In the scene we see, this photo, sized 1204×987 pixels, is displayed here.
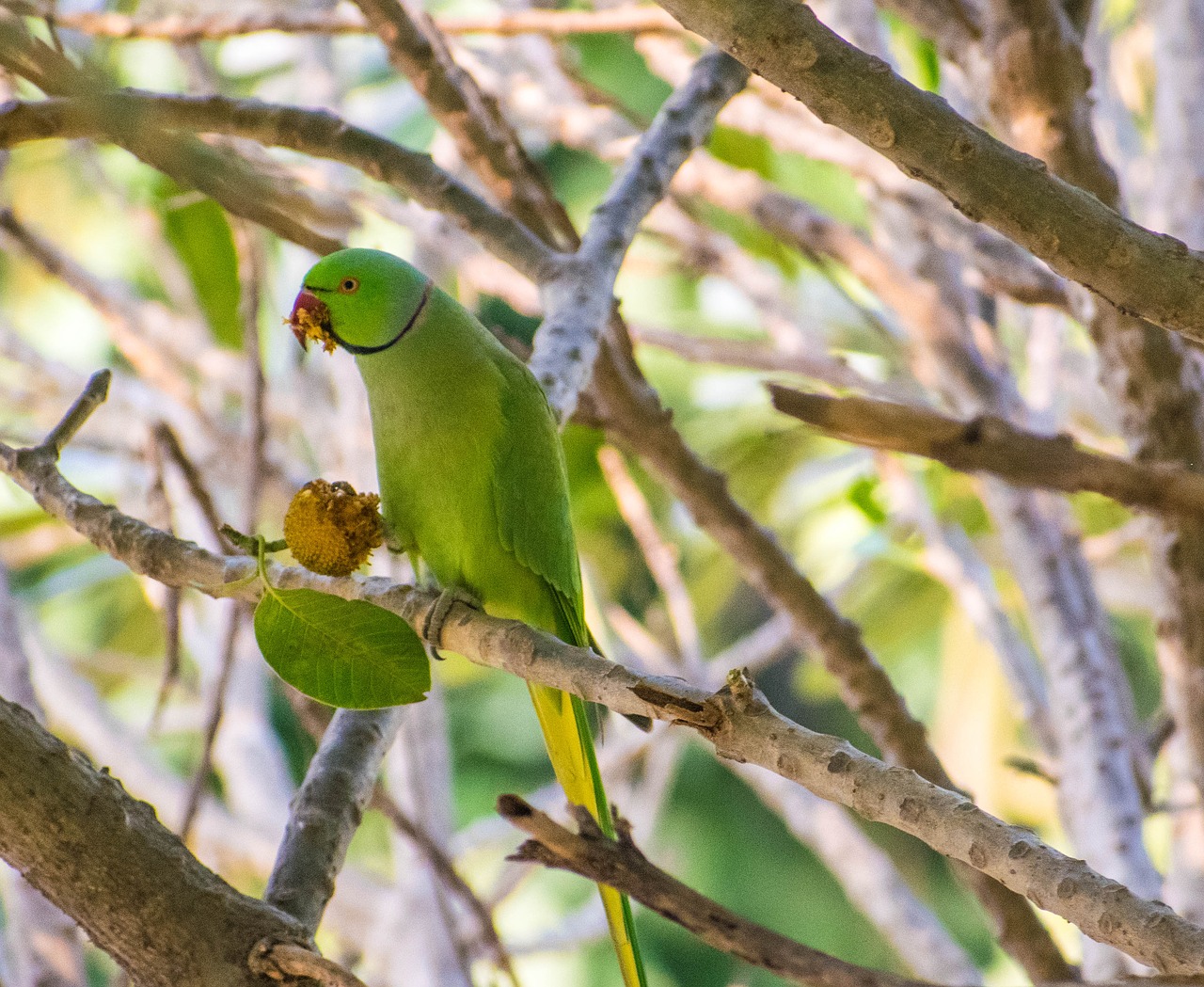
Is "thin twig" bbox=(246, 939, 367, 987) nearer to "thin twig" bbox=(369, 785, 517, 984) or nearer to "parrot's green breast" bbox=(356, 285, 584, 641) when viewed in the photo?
"thin twig" bbox=(369, 785, 517, 984)

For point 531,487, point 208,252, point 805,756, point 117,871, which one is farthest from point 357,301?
point 208,252

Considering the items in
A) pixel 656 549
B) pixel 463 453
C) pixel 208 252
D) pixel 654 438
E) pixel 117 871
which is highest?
pixel 208 252

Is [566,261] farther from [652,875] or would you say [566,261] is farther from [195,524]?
[195,524]

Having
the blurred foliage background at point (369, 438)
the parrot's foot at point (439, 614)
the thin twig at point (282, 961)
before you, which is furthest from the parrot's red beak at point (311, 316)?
the thin twig at point (282, 961)

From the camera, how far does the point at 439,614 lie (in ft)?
4.09

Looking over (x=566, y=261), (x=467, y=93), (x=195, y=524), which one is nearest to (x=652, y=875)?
(x=566, y=261)

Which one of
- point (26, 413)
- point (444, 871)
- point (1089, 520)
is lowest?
point (444, 871)

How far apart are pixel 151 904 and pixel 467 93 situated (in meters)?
1.15

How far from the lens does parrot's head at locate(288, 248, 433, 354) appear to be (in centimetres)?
136

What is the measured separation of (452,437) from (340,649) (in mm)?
487

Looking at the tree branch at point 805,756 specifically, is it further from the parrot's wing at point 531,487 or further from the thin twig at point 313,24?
the thin twig at point 313,24

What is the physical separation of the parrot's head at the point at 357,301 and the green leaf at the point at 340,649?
0.50 metres

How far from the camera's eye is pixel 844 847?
6.85 ft

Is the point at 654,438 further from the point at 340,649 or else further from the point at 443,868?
the point at 340,649
